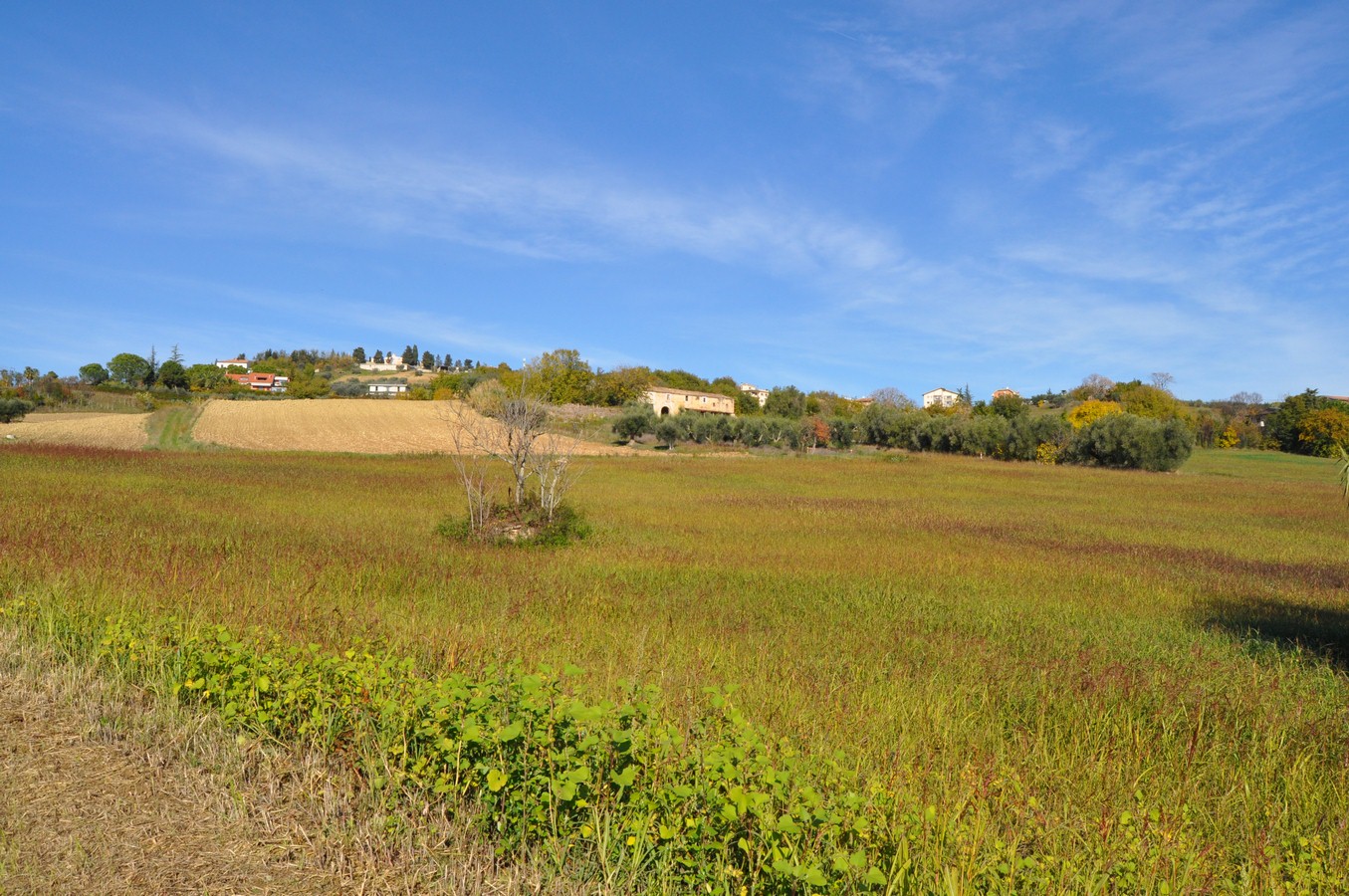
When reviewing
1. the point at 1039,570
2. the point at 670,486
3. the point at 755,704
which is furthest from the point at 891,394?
the point at 755,704

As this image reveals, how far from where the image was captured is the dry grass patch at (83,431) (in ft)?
158

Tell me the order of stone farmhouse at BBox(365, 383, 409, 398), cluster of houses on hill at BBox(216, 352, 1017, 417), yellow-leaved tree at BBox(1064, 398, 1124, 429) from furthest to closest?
stone farmhouse at BBox(365, 383, 409, 398) → cluster of houses on hill at BBox(216, 352, 1017, 417) → yellow-leaved tree at BBox(1064, 398, 1124, 429)

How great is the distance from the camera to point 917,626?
372 inches

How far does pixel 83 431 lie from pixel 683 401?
3059 inches

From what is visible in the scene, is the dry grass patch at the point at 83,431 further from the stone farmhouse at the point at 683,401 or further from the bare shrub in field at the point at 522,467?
the stone farmhouse at the point at 683,401

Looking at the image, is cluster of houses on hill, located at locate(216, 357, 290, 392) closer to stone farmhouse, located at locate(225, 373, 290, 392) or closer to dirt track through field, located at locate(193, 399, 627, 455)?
stone farmhouse, located at locate(225, 373, 290, 392)

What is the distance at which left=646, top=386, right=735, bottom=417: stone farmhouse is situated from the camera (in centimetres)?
11425

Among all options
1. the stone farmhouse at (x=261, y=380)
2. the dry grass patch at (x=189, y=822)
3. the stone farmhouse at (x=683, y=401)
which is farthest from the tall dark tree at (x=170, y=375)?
the dry grass patch at (x=189, y=822)

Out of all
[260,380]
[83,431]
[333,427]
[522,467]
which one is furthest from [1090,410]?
[260,380]

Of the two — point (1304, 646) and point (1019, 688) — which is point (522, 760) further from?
point (1304, 646)

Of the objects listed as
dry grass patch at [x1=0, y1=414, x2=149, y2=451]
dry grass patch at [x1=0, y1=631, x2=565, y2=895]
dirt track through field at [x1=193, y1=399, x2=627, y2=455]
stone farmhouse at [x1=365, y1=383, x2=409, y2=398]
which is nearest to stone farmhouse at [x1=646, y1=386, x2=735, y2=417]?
dirt track through field at [x1=193, y1=399, x2=627, y2=455]

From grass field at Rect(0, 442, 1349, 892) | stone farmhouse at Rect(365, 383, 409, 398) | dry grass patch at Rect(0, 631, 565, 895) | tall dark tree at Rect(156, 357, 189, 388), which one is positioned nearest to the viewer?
dry grass patch at Rect(0, 631, 565, 895)

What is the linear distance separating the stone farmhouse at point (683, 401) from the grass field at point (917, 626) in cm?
8889

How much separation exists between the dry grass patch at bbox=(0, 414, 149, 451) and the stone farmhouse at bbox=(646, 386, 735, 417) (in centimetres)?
5909
